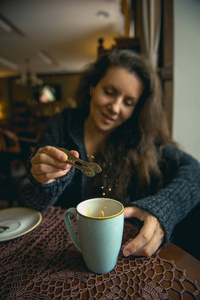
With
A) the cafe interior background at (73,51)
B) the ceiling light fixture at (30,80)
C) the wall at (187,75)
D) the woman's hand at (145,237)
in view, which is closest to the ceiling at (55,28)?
the cafe interior background at (73,51)

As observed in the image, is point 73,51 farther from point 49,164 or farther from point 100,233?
point 100,233

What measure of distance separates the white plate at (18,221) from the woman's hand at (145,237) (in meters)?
0.23

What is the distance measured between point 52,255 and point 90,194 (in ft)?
0.47

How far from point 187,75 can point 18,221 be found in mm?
940

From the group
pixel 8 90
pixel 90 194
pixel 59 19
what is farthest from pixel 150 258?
pixel 8 90

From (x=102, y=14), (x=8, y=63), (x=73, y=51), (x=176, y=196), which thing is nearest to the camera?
(x=176, y=196)

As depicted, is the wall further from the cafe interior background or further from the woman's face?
the woman's face

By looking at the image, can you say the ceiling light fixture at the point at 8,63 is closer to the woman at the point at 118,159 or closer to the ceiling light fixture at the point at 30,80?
the ceiling light fixture at the point at 30,80

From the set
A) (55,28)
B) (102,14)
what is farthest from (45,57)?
(102,14)

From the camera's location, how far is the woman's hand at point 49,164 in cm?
33

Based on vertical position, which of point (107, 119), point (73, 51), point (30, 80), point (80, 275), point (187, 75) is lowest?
point (80, 275)

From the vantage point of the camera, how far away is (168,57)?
947mm

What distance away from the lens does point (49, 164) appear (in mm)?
369

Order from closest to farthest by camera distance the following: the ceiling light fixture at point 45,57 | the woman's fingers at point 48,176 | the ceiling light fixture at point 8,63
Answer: the woman's fingers at point 48,176 < the ceiling light fixture at point 45,57 < the ceiling light fixture at point 8,63
